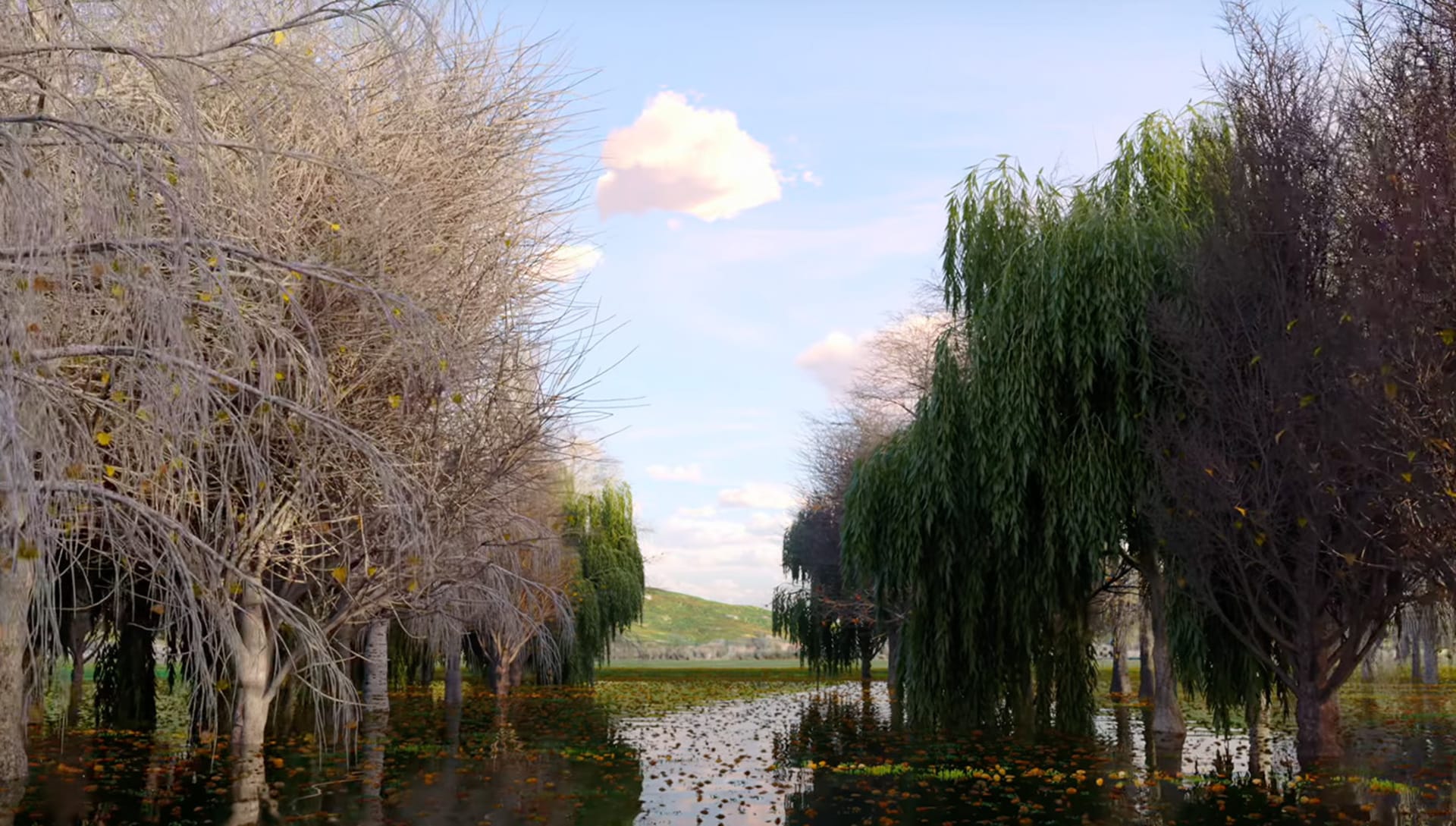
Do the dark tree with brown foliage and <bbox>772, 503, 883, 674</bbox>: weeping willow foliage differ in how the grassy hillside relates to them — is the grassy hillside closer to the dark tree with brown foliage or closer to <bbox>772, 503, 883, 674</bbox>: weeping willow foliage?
<bbox>772, 503, 883, 674</bbox>: weeping willow foliage

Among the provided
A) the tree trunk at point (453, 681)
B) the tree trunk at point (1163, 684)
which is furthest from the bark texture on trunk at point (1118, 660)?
the tree trunk at point (453, 681)

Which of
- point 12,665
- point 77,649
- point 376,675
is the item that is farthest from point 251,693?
point 77,649

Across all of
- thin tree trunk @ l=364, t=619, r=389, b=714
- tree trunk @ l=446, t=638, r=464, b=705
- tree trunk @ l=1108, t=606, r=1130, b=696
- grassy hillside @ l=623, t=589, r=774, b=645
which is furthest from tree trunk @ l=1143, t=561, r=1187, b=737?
grassy hillside @ l=623, t=589, r=774, b=645

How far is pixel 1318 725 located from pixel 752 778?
Answer: 724 centimetres

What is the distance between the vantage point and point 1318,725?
15.3 m

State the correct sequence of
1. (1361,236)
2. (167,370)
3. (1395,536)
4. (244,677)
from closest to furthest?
(167,370)
(1361,236)
(1395,536)
(244,677)

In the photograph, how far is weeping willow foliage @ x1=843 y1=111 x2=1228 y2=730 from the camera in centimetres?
1653

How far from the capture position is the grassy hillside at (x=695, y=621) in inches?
4473

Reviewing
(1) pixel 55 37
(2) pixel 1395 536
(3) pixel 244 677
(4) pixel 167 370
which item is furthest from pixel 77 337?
(2) pixel 1395 536

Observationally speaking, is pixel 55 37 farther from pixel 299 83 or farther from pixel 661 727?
pixel 661 727

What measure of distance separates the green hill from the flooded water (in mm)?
58785

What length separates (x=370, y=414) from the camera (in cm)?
1398

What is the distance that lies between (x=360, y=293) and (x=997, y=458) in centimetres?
1080

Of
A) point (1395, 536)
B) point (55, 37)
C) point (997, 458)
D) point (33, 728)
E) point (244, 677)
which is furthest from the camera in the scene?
point (33, 728)
